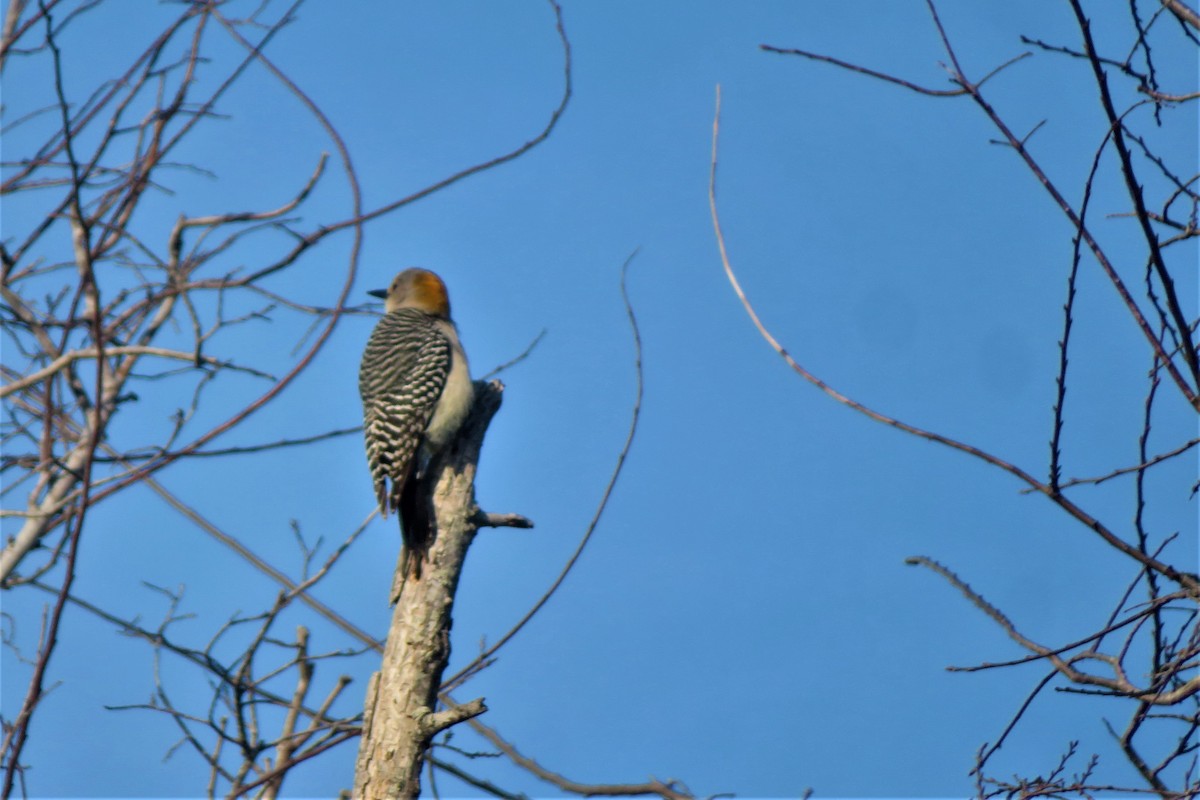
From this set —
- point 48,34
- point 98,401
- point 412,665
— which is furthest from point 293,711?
point 48,34

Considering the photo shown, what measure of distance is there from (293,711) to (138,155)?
2914 millimetres

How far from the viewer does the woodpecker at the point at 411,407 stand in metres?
5.52

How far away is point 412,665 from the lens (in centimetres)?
475

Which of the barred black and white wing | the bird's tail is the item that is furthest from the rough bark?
the barred black and white wing

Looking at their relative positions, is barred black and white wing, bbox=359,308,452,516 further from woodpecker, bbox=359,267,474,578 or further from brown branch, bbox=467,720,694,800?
brown branch, bbox=467,720,694,800

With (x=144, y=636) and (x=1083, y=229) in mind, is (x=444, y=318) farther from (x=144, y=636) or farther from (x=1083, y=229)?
(x=1083, y=229)

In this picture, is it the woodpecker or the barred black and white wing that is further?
the barred black and white wing

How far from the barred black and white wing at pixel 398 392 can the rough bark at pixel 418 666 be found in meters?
0.41

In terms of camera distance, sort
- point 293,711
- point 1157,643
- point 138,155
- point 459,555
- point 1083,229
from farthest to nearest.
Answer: point 293,711
point 459,555
point 138,155
point 1157,643
point 1083,229

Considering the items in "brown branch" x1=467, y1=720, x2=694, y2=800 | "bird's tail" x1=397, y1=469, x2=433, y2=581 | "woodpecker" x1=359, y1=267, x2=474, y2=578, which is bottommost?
"brown branch" x1=467, y1=720, x2=694, y2=800

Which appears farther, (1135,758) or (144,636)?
(144,636)

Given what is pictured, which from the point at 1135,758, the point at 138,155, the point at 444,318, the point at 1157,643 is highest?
the point at 444,318

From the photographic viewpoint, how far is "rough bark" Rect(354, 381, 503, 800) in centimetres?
445

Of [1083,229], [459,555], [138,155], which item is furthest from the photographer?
[459,555]
